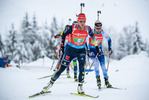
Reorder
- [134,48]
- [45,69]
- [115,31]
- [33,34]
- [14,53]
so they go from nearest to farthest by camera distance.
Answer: [45,69] → [14,53] → [33,34] → [134,48] → [115,31]

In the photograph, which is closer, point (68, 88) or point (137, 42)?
point (68, 88)

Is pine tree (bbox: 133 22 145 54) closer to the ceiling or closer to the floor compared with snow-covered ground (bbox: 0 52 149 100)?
closer to the ceiling

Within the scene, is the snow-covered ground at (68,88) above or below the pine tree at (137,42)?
below

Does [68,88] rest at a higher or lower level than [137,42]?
lower

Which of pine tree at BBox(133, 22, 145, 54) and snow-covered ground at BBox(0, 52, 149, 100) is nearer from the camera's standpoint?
snow-covered ground at BBox(0, 52, 149, 100)

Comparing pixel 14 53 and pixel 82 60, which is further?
pixel 14 53

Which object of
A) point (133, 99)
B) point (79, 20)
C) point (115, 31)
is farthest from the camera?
point (115, 31)

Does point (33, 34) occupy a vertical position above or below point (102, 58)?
above

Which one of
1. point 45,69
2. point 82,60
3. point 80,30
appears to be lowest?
point 45,69

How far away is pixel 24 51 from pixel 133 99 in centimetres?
2584

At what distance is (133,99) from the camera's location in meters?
3.54

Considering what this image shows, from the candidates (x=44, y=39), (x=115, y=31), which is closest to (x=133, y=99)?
(x=44, y=39)

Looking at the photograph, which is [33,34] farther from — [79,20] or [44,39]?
[79,20]

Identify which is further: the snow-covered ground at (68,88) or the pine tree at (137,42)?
the pine tree at (137,42)
